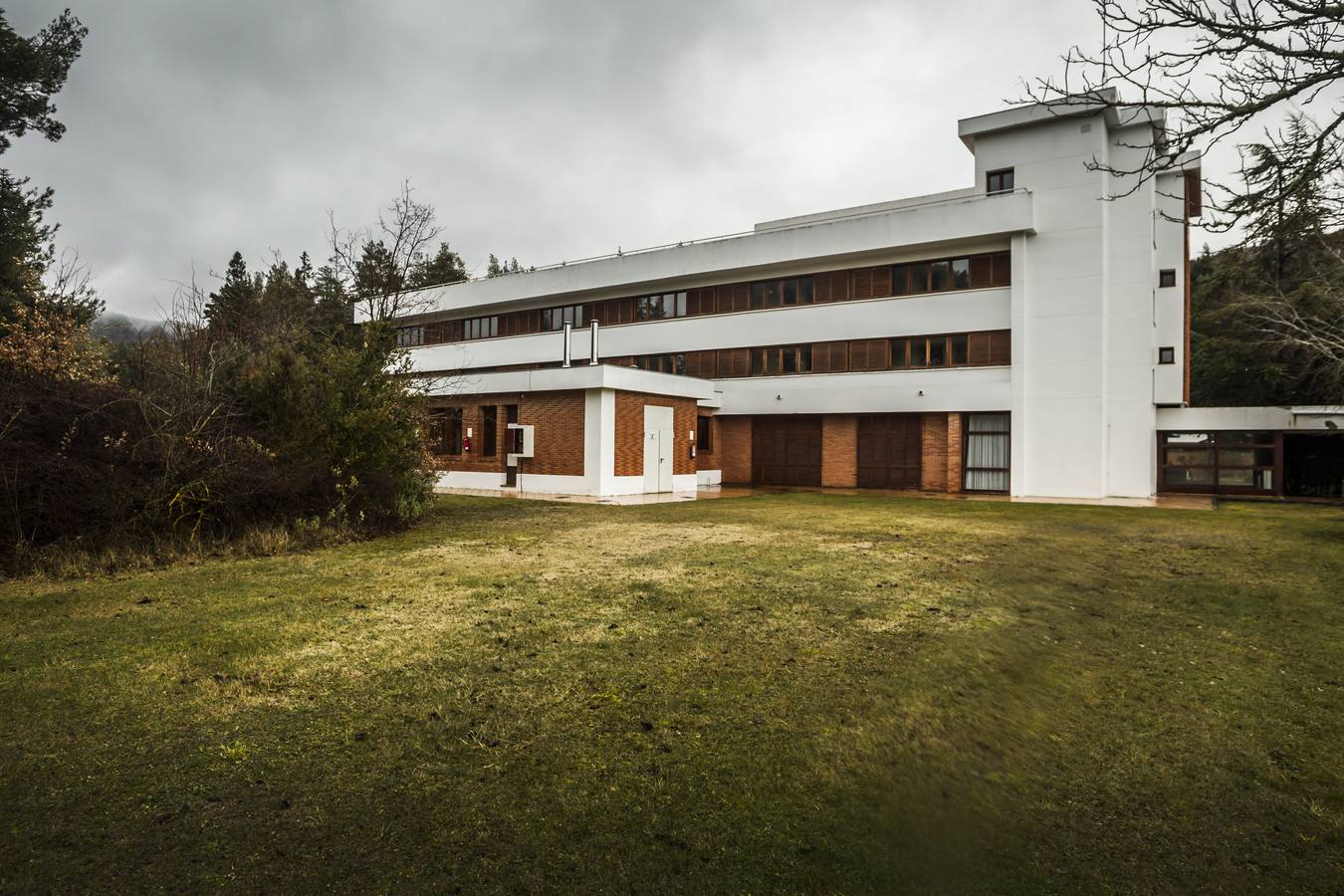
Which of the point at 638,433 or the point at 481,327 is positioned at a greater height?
the point at 481,327

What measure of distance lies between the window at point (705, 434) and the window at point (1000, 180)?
43.6 feet

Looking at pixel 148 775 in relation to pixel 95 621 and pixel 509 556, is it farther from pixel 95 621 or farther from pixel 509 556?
pixel 509 556

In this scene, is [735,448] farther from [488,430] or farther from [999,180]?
[999,180]

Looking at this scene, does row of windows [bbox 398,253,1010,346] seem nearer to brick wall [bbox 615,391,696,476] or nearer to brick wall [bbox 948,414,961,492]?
brick wall [bbox 948,414,961,492]

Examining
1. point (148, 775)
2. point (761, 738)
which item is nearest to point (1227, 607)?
point (761, 738)

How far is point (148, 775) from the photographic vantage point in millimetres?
3580

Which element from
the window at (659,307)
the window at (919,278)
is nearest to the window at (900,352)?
the window at (919,278)

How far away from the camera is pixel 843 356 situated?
1110 inches

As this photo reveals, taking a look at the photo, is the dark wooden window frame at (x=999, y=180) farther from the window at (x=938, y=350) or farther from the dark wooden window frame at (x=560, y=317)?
the dark wooden window frame at (x=560, y=317)

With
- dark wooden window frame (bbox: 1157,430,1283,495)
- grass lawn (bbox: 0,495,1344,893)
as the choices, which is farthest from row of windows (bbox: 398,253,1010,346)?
grass lawn (bbox: 0,495,1344,893)

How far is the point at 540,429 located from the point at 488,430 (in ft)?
9.17

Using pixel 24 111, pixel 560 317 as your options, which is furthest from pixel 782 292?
pixel 24 111

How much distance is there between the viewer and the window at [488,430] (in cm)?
2517

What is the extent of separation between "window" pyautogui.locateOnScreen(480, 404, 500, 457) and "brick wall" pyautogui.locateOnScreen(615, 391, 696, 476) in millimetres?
5273
